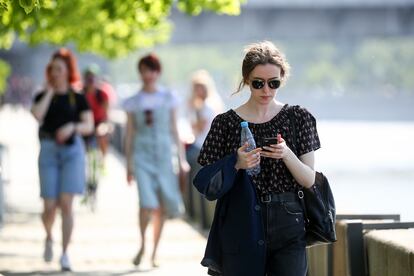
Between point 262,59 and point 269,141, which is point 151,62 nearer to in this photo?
point 262,59

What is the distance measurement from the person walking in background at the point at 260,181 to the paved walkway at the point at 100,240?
16.6ft

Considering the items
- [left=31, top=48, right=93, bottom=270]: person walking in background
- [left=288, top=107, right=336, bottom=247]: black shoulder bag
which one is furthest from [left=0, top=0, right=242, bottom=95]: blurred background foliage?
[left=288, top=107, right=336, bottom=247]: black shoulder bag

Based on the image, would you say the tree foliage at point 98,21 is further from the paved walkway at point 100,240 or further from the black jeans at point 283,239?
the paved walkway at point 100,240

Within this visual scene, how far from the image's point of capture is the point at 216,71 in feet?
511

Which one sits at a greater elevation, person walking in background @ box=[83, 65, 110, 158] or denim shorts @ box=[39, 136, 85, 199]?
person walking in background @ box=[83, 65, 110, 158]

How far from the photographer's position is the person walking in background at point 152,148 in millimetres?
12320

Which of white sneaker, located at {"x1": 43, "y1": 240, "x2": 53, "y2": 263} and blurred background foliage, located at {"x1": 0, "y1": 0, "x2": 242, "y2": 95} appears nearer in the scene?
blurred background foliage, located at {"x1": 0, "y1": 0, "x2": 242, "y2": 95}

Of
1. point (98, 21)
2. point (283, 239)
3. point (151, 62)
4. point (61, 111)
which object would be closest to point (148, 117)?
point (151, 62)

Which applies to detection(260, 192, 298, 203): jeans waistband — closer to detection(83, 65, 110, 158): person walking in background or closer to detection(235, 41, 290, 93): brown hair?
detection(235, 41, 290, 93): brown hair

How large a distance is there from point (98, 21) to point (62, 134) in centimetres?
707

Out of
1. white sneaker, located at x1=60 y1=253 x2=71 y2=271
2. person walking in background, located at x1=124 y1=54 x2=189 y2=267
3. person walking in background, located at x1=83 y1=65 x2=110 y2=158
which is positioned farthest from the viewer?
person walking in background, located at x1=83 y1=65 x2=110 y2=158

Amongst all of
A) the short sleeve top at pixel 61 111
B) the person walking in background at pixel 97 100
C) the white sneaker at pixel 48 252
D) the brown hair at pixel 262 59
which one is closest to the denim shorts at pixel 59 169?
the short sleeve top at pixel 61 111

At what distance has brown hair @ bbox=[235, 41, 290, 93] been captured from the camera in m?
6.56

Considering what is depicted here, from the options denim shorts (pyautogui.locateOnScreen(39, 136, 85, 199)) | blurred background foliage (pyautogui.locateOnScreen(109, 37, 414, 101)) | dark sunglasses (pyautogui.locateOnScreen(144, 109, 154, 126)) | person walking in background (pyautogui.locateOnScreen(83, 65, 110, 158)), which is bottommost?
denim shorts (pyautogui.locateOnScreen(39, 136, 85, 199))
